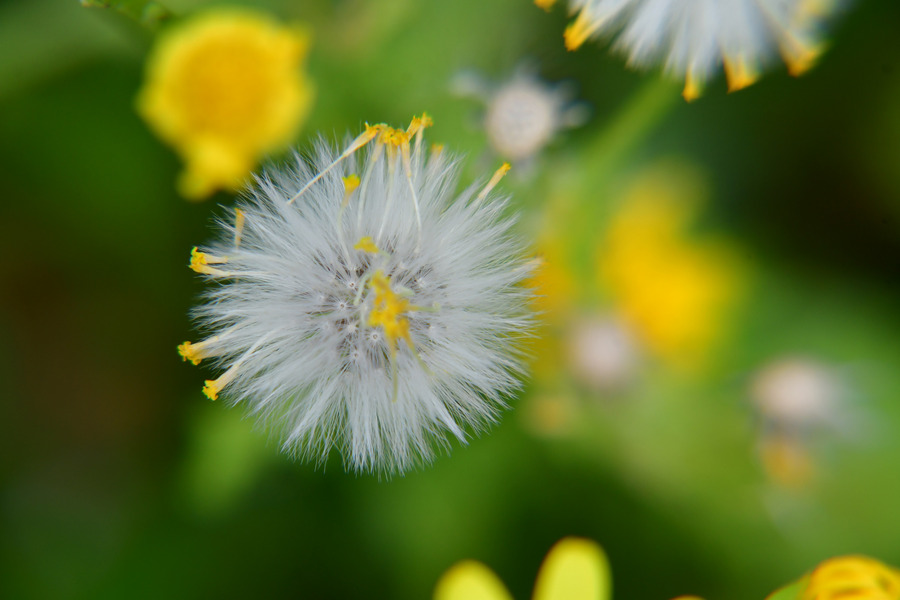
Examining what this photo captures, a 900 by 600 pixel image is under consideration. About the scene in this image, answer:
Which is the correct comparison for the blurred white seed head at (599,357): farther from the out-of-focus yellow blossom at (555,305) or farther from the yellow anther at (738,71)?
the yellow anther at (738,71)

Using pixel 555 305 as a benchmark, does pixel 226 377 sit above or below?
below

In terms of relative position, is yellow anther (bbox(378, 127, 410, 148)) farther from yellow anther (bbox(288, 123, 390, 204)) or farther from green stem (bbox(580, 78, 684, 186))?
green stem (bbox(580, 78, 684, 186))

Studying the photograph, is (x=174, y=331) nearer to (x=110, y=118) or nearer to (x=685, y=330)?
(x=110, y=118)

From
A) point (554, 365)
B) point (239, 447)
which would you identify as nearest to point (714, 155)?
point (554, 365)

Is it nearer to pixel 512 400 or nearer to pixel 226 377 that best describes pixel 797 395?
pixel 512 400

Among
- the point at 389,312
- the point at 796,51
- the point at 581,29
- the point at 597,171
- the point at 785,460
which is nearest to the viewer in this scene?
the point at 389,312

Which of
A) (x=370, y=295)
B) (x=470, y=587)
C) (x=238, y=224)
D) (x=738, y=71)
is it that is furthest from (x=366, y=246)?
(x=738, y=71)
